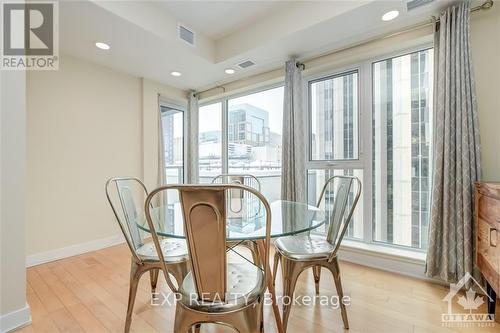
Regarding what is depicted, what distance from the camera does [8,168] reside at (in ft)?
5.01

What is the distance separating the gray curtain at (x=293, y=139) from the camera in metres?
2.81

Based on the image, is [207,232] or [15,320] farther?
[15,320]

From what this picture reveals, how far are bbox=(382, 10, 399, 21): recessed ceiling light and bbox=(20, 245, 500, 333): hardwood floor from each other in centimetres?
239

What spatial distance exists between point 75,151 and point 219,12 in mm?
2382

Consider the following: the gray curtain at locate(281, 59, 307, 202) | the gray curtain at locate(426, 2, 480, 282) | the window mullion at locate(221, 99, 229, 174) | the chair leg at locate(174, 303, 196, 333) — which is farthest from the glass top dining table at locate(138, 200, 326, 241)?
the window mullion at locate(221, 99, 229, 174)

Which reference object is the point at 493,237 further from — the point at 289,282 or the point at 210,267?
the point at 210,267

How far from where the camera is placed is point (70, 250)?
9.27 feet

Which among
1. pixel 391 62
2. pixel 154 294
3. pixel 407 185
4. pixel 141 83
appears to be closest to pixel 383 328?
pixel 407 185

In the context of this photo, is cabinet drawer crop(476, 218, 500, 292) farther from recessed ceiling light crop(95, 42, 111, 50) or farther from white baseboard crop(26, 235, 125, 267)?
white baseboard crop(26, 235, 125, 267)

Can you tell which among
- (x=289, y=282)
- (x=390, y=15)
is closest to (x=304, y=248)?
(x=289, y=282)

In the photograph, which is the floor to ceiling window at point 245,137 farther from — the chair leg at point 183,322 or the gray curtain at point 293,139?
the chair leg at point 183,322

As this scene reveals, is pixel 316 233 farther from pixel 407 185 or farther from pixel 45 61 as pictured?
pixel 45 61

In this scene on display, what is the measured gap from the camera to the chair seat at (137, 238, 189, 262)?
145cm

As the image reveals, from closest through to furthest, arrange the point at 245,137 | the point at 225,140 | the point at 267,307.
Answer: the point at 267,307, the point at 245,137, the point at 225,140
